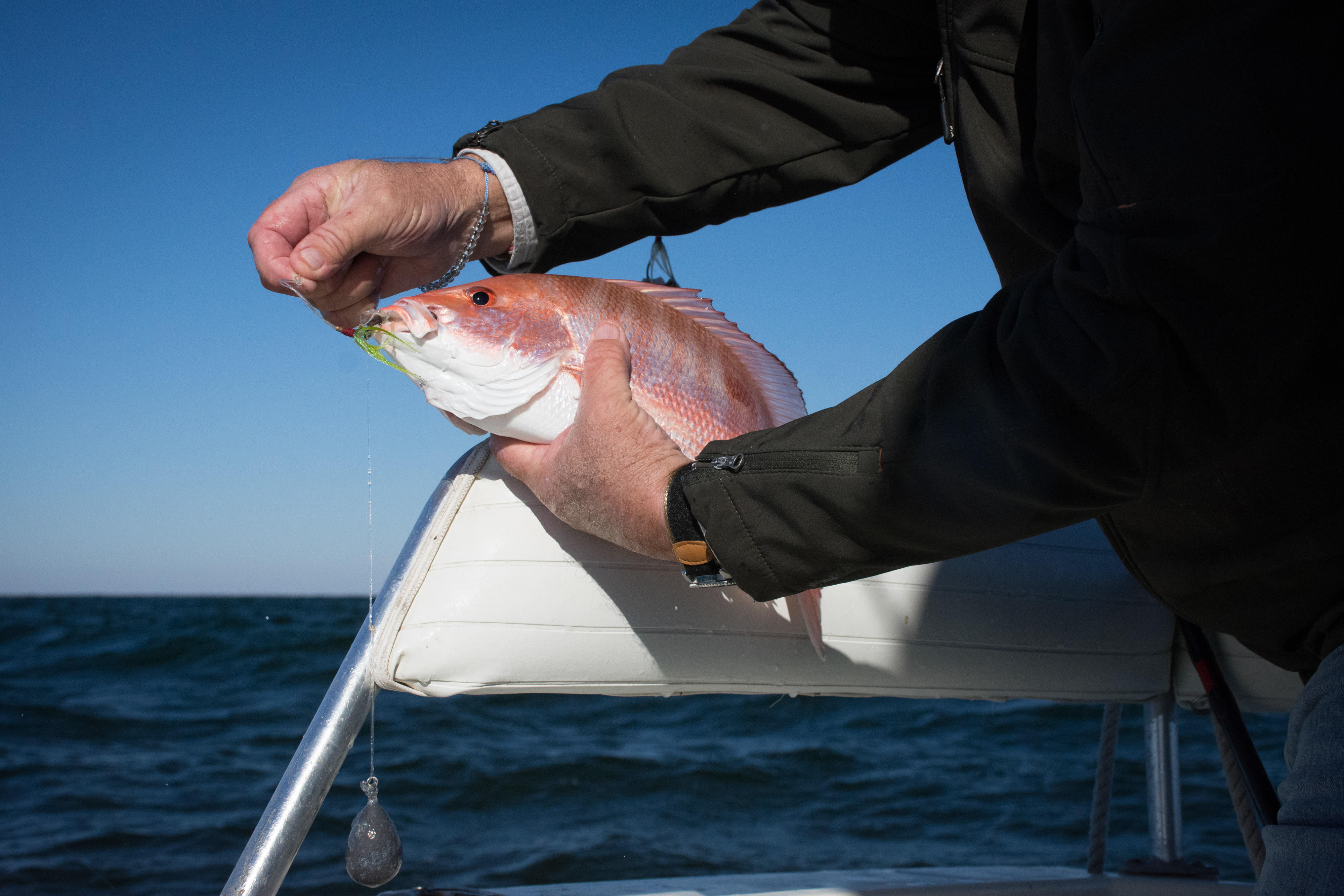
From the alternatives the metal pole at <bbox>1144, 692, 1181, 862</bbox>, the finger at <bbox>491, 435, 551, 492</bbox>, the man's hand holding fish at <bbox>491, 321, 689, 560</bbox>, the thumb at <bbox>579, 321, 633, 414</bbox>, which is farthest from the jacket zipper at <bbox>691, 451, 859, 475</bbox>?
the metal pole at <bbox>1144, 692, 1181, 862</bbox>

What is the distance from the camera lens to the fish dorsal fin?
168 centimetres

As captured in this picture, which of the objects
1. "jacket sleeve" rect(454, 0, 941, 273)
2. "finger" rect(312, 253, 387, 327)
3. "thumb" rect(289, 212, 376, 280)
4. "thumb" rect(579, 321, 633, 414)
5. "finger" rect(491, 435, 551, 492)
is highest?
"jacket sleeve" rect(454, 0, 941, 273)

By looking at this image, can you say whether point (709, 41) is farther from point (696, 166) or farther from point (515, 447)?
point (515, 447)

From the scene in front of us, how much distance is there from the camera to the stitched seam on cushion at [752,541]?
1.06m

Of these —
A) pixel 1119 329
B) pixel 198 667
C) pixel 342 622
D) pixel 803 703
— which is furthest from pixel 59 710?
pixel 342 622

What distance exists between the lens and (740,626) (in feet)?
5.09

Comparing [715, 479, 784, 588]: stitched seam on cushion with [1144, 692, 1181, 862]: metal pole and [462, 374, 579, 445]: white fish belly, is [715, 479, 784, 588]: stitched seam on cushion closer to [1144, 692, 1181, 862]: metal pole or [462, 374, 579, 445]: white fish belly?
[462, 374, 579, 445]: white fish belly

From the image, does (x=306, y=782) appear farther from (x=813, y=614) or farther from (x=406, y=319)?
(x=813, y=614)

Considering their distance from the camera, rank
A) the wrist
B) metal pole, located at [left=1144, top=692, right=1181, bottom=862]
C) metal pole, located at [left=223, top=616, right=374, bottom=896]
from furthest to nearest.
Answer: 1. metal pole, located at [left=1144, top=692, right=1181, bottom=862]
2. the wrist
3. metal pole, located at [left=223, top=616, right=374, bottom=896]

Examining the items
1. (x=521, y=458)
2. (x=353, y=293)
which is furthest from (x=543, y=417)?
(x=353, y=293)

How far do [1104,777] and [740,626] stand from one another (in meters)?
1.30

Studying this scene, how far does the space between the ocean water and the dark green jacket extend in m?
1.24

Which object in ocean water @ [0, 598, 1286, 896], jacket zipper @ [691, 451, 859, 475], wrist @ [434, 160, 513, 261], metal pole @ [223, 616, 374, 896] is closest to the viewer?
jacket zipper @ [691, 451, 859, 475]

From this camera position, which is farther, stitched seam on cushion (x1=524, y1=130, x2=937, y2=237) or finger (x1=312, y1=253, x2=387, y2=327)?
stitched seam on cushion (x1=524, y1=130, x2=937, y2=237)
